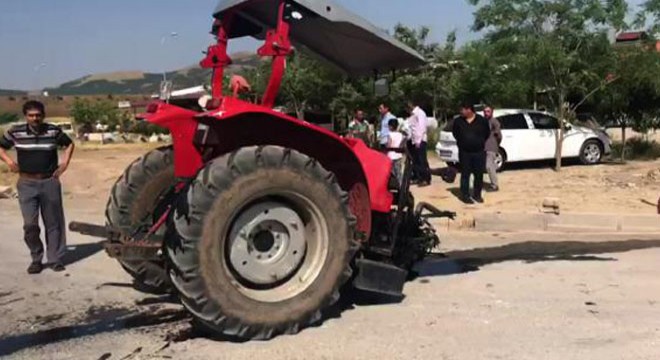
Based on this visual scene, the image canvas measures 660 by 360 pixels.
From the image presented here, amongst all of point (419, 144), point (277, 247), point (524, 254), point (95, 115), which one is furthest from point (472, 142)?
point (95, 115)

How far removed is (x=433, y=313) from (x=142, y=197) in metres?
2.65

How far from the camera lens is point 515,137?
61.3 feet

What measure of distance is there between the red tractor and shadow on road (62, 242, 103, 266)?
223cm

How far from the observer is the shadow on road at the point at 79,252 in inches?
328

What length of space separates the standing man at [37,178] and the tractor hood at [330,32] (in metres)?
2.80

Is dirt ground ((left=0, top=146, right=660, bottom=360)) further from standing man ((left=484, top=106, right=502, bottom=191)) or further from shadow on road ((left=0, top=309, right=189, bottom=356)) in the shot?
standing man ((left=484, top=106, right=502, bottom=191))

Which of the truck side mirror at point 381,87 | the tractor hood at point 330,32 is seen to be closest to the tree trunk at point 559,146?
the tractor hood at point 330,32

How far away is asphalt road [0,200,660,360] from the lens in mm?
5098

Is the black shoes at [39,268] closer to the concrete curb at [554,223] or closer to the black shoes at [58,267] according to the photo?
the black shoes at [58,267]

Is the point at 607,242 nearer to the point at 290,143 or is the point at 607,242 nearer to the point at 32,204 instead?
the point at 290,143

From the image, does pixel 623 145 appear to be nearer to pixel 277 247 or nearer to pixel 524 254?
pixel 524 254

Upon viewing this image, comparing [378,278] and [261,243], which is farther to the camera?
[378,278]

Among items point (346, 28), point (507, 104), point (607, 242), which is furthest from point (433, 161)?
point (346, 28)

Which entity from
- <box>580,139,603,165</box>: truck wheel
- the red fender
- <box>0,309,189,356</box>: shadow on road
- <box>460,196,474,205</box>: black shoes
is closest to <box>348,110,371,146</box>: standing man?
the red fender
